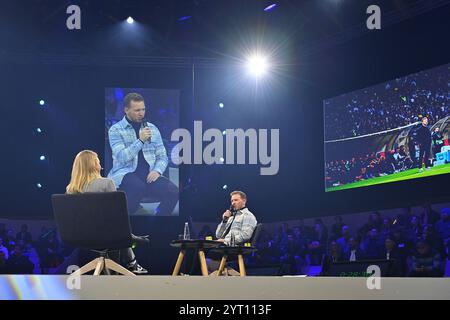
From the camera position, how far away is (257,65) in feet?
32.5

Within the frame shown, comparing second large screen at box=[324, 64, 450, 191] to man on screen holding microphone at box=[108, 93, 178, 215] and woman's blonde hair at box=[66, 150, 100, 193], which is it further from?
woman's blonde hair at box=[66, 150, 100, 193]

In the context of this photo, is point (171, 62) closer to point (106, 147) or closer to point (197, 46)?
point (197, 46)

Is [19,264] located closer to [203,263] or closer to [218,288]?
[203,263]

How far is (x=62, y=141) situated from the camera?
32.2 ft

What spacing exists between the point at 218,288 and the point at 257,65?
29.2ft

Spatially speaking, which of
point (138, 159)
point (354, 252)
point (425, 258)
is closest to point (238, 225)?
point (425, 258)

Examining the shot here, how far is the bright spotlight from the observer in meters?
9.87

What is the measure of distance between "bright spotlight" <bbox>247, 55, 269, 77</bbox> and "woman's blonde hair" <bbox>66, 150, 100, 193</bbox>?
20.1 ft

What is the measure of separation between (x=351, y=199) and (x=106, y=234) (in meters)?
5.82

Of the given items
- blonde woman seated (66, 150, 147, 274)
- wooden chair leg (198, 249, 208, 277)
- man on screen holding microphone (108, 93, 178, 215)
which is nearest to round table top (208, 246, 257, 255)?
wooden chair leg (198, 249, 208, 277)

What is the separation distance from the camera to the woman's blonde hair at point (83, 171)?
13.2ft
